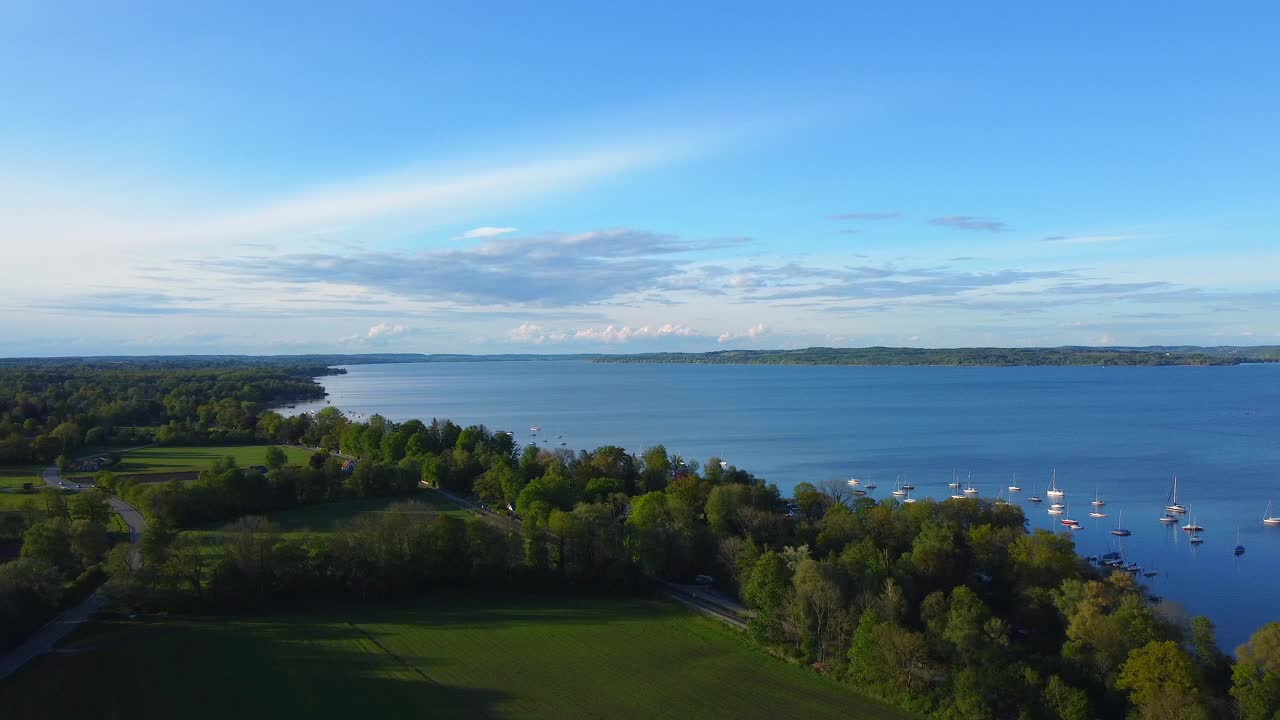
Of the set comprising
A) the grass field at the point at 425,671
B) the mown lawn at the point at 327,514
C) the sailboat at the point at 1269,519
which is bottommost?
the sailboat at the point at 1269,519

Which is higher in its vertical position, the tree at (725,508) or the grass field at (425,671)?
the tree at (725,508)

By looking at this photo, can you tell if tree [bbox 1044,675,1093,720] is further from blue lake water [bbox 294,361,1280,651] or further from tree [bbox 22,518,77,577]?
tree [bbox 22,518,77,577]

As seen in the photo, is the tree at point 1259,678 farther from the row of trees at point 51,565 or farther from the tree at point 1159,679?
the row of trees at point 51,565

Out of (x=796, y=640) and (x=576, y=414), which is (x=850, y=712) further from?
(x=576, y=414)

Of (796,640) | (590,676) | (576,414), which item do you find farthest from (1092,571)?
(576,414)

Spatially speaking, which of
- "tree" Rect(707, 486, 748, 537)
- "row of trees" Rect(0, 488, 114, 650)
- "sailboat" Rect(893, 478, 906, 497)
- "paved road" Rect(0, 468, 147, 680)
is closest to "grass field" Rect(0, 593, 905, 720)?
"paved road" Rect(0, 468, 147, 680)

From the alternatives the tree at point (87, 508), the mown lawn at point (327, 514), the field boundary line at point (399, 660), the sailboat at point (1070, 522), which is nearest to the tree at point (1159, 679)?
the field boundary line at point (399, 660)
